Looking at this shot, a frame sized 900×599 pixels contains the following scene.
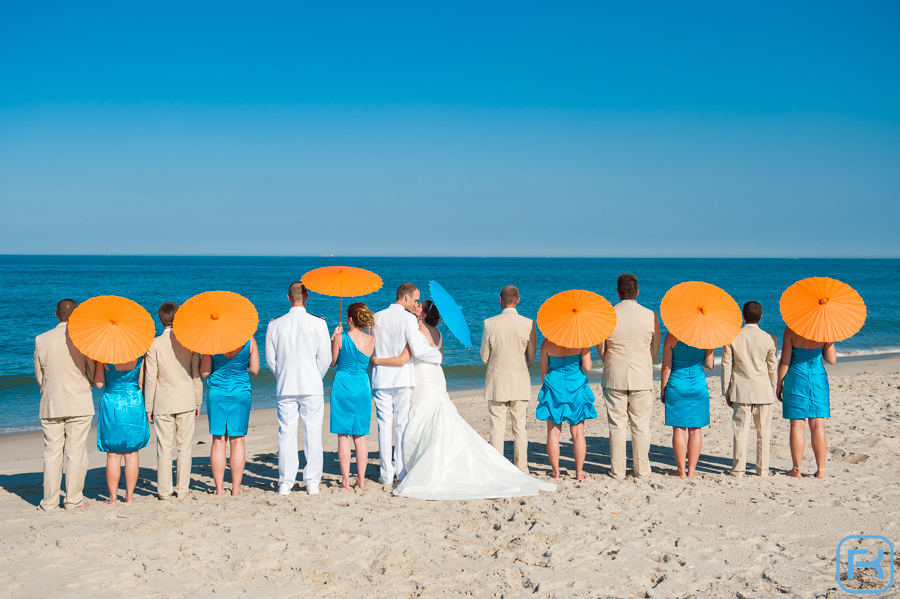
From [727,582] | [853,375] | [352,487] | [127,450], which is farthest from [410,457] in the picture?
[853,375]

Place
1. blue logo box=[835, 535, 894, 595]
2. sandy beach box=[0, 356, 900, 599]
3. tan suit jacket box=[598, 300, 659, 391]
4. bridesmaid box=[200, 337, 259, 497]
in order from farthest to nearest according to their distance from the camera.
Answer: tan suit jacket box=[598, 300, 659, 391]
bridesmaid box=[200, 337, 259, 497]
sandy beach box=[0, 356, 900, 599]
blue logo box=[835, 535, 894, 595]

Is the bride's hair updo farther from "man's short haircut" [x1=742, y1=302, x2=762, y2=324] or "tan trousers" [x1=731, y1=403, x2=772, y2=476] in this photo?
"tan trousers" [x1=731, y1=403, x2=772, y2=476]

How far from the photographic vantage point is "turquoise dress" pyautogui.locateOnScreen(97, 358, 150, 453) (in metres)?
5.50

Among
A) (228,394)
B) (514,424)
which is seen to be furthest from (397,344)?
(228,394)

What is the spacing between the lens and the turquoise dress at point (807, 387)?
625 cm

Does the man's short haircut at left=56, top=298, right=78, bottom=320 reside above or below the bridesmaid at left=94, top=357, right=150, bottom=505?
above

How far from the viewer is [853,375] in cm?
1427

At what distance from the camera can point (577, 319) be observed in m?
5.91

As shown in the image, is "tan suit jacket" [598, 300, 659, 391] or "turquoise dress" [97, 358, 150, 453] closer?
"turquoise dress" [97, 358, 150, 453]

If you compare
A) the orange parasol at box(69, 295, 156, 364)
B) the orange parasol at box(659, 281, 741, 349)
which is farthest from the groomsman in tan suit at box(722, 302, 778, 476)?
the orange parasol at box(69, 295, 156, 364)

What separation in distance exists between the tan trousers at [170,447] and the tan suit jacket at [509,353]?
2.94 m

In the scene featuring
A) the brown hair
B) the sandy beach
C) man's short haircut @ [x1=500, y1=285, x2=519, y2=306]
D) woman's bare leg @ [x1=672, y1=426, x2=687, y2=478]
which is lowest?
the sandy beach

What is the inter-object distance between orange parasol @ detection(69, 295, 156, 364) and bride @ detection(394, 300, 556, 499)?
2551mm

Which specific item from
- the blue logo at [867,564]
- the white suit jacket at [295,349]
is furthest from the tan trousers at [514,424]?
the blue logo at [867,564]
